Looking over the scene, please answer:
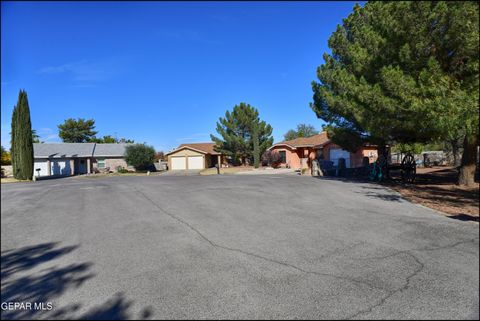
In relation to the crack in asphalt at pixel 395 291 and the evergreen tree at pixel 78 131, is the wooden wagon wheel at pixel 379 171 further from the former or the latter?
the evergreen tree at pixel 78 131

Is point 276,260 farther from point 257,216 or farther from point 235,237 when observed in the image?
point 257,216

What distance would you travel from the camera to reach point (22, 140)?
5.37 m

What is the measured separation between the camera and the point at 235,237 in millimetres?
6320

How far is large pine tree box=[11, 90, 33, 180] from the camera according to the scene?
5.30 m

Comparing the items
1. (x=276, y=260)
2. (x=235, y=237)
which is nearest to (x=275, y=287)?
(x=276, y=260)

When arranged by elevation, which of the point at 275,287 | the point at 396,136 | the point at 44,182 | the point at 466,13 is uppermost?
the point at 466,13

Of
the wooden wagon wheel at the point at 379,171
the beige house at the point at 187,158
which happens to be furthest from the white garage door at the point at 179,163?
the wooden wagon wheel at the point at 379,171

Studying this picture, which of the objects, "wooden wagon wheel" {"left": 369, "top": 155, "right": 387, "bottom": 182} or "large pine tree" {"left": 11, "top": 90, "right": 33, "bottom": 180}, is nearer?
"large pine tree" {"left": 11, "top": 90, "right": 33, "bottom": 180}

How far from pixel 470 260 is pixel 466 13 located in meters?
7.84

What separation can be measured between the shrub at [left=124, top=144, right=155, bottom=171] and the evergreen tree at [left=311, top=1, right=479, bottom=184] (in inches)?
1126

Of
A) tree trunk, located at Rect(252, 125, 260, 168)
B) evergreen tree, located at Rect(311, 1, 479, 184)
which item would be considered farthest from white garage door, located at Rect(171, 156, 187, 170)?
evergreen tree, located at Rect(311, 1, 479, 184)

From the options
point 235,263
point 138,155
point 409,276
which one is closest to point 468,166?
point 409,276

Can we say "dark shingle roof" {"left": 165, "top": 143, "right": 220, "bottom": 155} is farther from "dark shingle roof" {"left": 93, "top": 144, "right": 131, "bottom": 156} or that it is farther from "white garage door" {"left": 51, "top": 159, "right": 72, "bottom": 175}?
"white garage door" {"left": 51, "top": 159, "right": 72, "bottom": 175}

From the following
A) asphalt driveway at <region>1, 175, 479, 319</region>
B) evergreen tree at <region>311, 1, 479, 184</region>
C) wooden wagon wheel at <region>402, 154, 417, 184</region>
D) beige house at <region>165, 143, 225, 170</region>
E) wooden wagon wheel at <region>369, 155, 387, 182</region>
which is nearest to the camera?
asphalt driveway at <region>1, 175, 479, 319</region>
